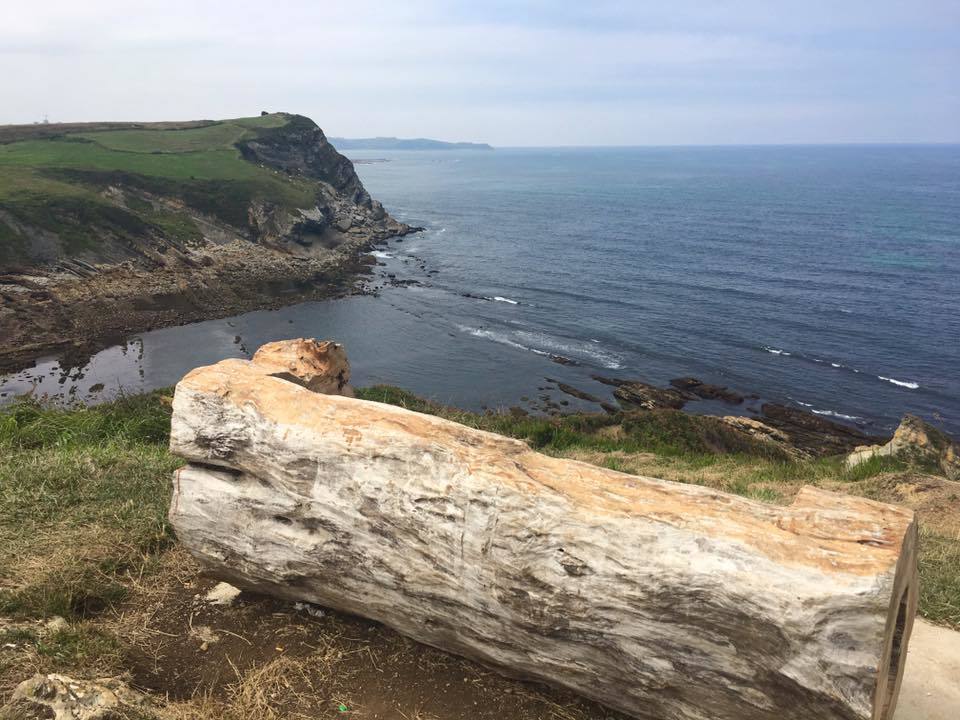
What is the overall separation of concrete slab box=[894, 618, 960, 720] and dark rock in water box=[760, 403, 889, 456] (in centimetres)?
2203

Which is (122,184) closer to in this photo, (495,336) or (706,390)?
(495,336)

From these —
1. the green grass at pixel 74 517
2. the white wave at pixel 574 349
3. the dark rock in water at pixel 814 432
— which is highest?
the green grass at pixel 74 517

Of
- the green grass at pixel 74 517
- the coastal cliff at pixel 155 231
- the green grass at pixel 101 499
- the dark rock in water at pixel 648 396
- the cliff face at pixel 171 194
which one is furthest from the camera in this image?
the cliff face at pixel 171 194

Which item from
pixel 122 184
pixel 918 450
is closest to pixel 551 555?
pixel 918 450

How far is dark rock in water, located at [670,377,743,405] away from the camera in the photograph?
32969 mm

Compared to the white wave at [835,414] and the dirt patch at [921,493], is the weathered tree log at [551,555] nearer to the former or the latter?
the dirt patch at [921,493]

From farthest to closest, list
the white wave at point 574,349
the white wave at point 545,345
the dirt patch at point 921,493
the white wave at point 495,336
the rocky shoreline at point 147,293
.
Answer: the white wave at point 495,336 < the white wave at point 545,345 < the white wave at point 574,349 < the rocky shoreline at point 147,293 < the dirt patch at point 921,493

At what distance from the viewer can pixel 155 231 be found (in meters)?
54.5

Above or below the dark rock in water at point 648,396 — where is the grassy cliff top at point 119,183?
A: above

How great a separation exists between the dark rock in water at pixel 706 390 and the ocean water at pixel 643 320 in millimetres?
833

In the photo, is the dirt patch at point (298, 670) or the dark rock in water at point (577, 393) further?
the dark rock in water at point (577, 393)

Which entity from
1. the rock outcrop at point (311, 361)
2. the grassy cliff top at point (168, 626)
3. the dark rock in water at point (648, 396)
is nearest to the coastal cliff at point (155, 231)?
the dark rock in water at point (648, 396)

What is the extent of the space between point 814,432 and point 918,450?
1239 centimetres

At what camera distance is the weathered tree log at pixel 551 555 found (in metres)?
3.96
